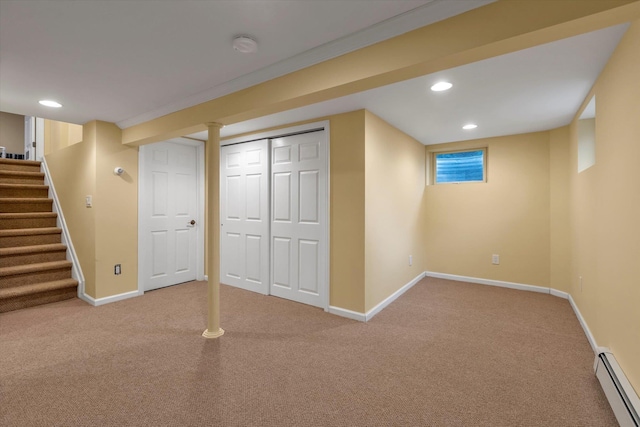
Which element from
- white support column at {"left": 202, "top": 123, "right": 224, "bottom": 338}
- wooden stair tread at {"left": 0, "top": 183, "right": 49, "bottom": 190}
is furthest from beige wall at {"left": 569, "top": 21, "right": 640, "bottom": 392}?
wooden stair tread at {"left": 0, "top": 183, "right": 49, "bottom": 190}

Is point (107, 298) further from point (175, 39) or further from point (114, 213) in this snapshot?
point (175, 39)

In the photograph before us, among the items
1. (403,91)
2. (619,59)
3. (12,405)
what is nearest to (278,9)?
(403,91)

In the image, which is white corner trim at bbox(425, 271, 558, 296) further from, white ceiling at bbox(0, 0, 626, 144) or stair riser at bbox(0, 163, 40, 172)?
stair riser at bbox(0, 163, 40, 172)

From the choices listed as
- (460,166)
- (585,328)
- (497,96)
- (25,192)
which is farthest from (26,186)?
(585,328)

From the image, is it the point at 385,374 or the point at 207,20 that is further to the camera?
the point at 385,374

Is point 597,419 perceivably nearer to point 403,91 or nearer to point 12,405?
point 403,91

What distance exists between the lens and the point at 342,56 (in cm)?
188

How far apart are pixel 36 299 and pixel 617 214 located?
547 cm

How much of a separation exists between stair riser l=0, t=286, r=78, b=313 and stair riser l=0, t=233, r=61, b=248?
821mm

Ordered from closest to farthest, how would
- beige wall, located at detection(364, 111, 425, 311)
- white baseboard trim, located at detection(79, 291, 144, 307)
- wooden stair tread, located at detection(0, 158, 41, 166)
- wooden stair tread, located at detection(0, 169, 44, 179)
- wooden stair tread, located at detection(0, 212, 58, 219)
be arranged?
beige wall, located at detection(364, 111, 425, 311) < white baseboard trim, located at detection(79, 291, 144, 307) < wooden stair tread, located at detection(0, 212, 58, 219) < wooden stair tread, located at detection(0, 169, 44, 179) < wooden stair tread, located at detection(0, 158, 41, 166)

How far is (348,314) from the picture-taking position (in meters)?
3.12

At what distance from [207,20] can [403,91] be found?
1623mm

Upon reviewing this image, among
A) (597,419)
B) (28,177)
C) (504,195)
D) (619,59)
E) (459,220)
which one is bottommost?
(597,419)

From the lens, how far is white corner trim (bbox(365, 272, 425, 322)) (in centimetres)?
311
